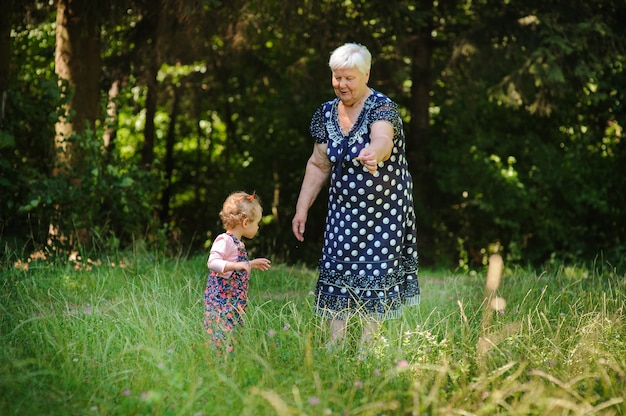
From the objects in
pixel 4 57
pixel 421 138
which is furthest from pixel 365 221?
pixel 421 138

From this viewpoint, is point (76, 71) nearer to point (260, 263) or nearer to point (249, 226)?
point (249, 226)

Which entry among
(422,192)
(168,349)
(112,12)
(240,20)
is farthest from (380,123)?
(422,192)

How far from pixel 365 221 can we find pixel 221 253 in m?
0.77

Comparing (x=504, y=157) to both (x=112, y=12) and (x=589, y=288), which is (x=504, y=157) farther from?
(x=112, y=12)

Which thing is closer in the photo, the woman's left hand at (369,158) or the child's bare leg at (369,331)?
the woman's left hand at (369,158)

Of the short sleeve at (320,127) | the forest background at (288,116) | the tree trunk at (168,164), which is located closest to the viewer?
the short sleeve at (320,127)

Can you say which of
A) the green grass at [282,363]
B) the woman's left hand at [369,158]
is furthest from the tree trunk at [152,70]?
the woman's left hand at [369,158]

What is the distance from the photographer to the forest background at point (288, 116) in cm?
762

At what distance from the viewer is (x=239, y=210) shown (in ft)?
14.3

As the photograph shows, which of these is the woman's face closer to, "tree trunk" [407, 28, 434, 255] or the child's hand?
the child's hand

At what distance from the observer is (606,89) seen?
1048 centimetres

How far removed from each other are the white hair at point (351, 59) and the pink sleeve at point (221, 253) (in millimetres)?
1039

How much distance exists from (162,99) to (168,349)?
8.04 metres

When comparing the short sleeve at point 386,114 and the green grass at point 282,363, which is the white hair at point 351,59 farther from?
the green grass at point 282,363
